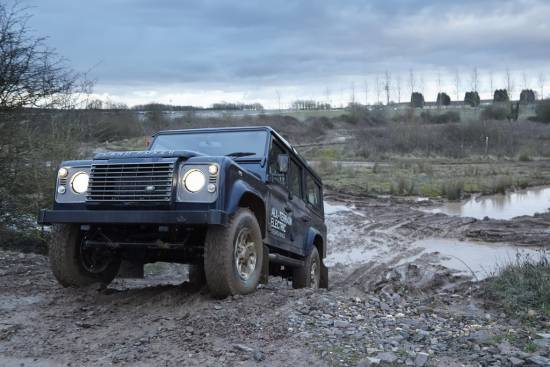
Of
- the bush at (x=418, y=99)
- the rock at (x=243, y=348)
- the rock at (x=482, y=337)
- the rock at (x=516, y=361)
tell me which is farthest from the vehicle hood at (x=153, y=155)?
the bush at (x=418, y=99)

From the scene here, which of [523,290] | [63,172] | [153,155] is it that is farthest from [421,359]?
[63,172]

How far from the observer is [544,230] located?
58.9 ft

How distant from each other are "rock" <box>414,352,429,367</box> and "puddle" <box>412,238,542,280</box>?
7880 millimetres

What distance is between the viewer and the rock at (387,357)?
439cm

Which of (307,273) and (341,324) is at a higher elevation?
(341,324)

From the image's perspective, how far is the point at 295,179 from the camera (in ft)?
28.6

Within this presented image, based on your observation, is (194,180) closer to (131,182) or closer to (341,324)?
(131,182)

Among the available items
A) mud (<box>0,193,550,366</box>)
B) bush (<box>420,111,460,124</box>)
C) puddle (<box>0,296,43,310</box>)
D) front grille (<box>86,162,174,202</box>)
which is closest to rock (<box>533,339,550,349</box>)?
mud (<box>0,193,550,366</box>)

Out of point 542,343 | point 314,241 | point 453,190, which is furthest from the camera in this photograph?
point 453,190

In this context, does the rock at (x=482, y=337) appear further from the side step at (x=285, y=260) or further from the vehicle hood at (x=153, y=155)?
the vehicle hood at (x=153, y=155)

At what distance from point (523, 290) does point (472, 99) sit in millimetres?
111247

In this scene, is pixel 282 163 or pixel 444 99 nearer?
pixel 282 163

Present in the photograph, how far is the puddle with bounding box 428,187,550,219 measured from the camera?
22844mm

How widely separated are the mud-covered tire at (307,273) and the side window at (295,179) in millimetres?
1017
